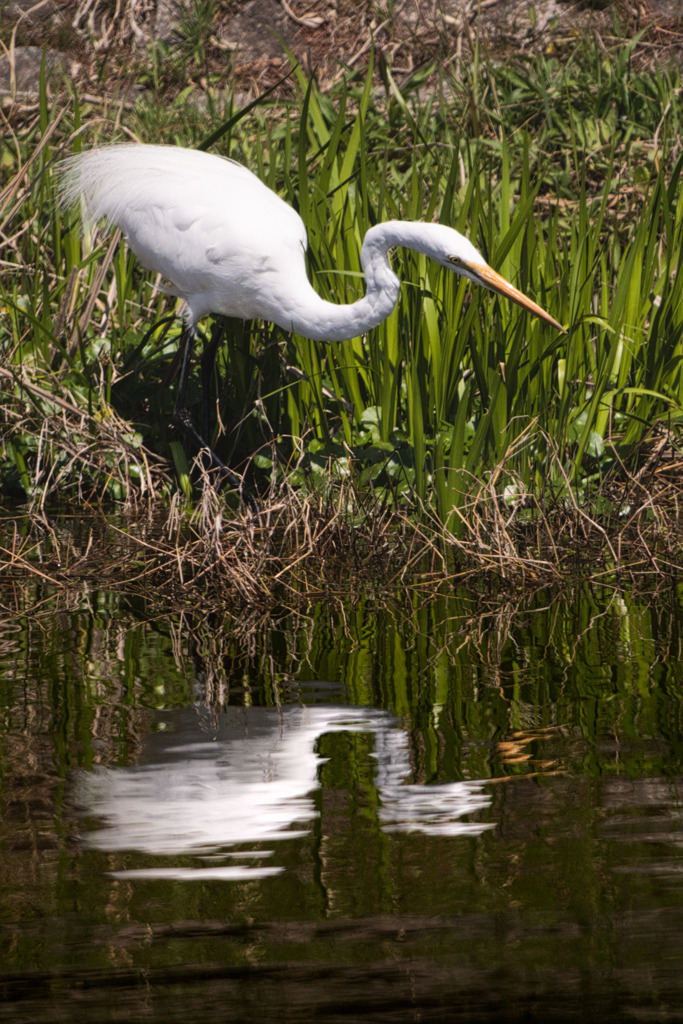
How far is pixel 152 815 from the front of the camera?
1.86 meters

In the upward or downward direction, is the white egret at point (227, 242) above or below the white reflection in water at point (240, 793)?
above

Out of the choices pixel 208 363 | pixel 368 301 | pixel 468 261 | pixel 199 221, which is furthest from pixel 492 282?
pixel 208 363

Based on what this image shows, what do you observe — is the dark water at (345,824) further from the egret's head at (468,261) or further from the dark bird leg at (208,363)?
the dark bird leg at (208,363)

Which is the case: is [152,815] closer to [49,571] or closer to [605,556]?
[49,571]

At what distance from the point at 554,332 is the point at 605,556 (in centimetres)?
100

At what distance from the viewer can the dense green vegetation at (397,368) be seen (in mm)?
3688

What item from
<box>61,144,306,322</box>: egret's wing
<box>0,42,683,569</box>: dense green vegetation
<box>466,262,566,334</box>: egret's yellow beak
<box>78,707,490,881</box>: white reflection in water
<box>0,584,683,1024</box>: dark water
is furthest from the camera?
<box>61,144,306,322</box>: egret's wing

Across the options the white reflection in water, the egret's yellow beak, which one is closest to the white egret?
the egret's yellow beak

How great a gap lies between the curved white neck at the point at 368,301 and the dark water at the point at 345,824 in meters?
1.31

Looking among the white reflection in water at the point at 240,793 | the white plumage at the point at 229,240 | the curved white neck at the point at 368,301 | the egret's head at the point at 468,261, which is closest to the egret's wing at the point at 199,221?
the white plumage at the point at 229,240

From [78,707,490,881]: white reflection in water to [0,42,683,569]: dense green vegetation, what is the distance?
1203 millimetres

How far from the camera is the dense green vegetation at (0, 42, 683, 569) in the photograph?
369cm

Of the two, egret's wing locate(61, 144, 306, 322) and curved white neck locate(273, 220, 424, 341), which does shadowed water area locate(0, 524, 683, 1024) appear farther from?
egret's wing locate(61, 144, 306, 322)

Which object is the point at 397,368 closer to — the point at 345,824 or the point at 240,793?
the point at 240,793
